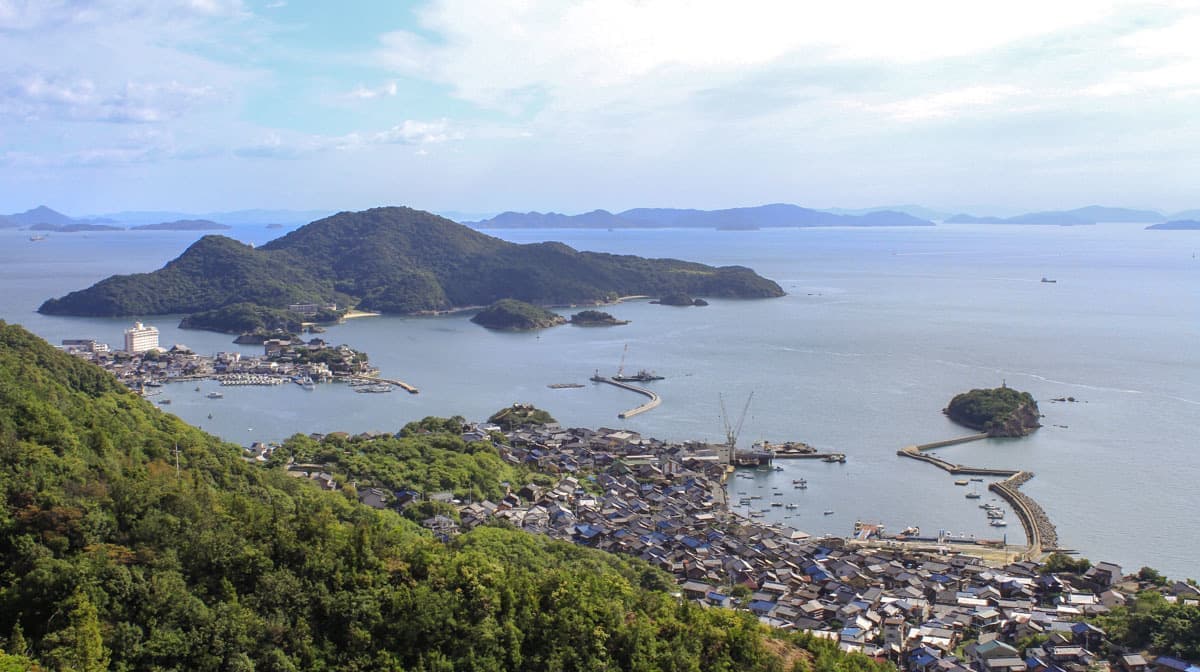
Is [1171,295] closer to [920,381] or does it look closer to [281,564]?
[920,381]

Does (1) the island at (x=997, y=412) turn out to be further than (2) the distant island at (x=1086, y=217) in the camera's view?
No

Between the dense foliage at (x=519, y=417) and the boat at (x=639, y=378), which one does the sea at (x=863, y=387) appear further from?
the dense foliage at (x=519, y=417)

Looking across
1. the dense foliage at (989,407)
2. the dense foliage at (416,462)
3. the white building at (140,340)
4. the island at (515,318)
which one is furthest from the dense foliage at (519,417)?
the island at (515,318)

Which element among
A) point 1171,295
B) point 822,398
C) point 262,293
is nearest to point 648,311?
point 262,293

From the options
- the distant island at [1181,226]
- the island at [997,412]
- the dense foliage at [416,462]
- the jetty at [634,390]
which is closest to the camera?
the dense foliage at [416,462]

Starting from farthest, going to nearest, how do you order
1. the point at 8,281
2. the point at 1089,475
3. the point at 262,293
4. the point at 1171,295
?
the point at 8,281
the point at 1171,295
the point at 262,293
the point at 1089,475

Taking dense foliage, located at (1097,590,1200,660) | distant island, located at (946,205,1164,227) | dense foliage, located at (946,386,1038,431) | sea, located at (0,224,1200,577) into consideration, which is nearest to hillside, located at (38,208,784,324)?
sea, located at (0,224,1200,577)
